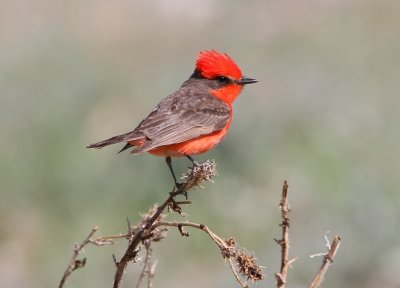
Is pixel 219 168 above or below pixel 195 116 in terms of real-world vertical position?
above

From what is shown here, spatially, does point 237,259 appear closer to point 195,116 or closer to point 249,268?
point 249,268

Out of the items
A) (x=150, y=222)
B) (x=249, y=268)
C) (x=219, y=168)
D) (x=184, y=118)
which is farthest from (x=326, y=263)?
(x=219, y=168)

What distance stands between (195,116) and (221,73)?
0.40m

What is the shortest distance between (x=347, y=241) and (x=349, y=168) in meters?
1.40

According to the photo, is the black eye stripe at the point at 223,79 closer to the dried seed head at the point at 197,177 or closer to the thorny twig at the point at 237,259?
the dried seed head at the point at 197,177

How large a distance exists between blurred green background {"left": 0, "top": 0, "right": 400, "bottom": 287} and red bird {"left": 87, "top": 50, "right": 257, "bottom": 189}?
111cm

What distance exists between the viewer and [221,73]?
5.80 meters

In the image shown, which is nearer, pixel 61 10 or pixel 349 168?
pixel 349 168

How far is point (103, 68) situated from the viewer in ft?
44.3

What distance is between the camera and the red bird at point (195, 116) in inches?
196

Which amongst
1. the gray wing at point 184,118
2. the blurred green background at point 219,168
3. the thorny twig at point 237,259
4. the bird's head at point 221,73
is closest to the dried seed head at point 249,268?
the thorny twig at point 237,259

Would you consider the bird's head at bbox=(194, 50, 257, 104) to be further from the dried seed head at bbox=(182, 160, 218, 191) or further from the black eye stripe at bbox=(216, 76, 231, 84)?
the dried seed head at bbox=(182, 160, 218, 191)

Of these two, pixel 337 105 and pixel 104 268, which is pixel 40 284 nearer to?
pixel 104 268

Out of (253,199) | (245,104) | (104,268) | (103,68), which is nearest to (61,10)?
(103,68)
